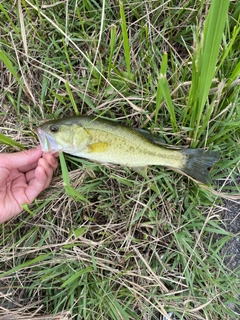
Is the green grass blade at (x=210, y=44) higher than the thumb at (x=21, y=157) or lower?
higher

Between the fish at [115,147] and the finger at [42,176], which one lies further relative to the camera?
the finger at [42,176]

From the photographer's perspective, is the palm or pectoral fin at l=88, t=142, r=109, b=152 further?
the palm

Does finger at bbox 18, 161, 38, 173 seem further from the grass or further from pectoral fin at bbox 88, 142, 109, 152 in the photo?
pectoral fin at bbox 88, 142, 109, 152

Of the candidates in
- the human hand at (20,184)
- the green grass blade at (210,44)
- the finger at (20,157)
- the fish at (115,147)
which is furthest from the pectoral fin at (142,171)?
the finger at (20,157)

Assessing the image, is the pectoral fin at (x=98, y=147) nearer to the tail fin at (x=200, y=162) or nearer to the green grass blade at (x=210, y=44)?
the tail fin at (x=200, y=162)

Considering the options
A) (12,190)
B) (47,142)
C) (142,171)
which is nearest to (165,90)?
(142,171)

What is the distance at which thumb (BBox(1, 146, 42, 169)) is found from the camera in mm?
2758

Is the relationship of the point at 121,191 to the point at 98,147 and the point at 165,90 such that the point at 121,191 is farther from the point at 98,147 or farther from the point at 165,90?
the point at 165,90

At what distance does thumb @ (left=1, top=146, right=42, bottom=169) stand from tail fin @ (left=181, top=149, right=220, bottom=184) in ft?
3.98

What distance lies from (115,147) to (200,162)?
69cm

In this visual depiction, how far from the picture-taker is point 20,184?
114 inches

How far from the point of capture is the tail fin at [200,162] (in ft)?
8.61

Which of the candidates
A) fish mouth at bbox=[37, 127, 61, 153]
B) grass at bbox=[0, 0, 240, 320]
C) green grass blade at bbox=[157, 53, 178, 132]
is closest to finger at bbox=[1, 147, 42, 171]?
grass at bbox=[0, 0, 240, 320]

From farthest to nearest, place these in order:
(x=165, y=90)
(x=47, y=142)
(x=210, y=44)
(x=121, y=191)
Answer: (x=121, y=191)
(x=47, y=142)
(x=165, y=90)
(x=210, y=44)
